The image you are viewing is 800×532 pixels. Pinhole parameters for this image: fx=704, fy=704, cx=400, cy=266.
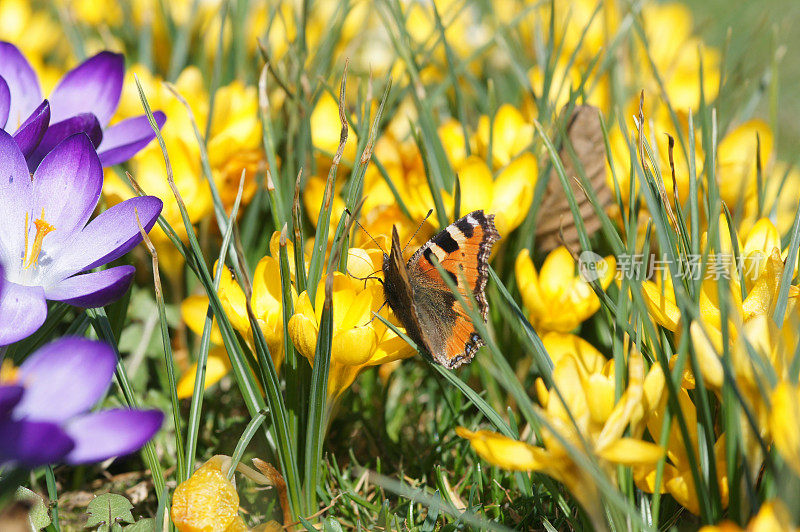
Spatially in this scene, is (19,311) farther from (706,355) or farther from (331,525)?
(706,355)

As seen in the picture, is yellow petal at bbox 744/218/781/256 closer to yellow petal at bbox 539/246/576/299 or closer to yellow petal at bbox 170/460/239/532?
yellow petal at bbox 539/246/576/299

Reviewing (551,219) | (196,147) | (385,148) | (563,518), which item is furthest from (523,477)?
(196,147)

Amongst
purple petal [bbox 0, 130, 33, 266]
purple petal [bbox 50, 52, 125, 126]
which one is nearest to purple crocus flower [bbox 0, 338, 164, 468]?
purple petal [bbox 0, 130, 33, 266]

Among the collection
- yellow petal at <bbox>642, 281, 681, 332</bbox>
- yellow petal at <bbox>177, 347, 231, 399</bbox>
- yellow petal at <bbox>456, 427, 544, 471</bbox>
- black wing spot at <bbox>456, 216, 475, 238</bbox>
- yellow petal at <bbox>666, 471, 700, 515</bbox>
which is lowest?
yellow petal at <bbox>666, 471, 700, 515</bbox>

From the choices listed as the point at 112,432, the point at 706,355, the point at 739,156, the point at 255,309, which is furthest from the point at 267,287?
the point at 739,156

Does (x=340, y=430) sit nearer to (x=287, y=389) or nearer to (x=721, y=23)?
(x=287, y=389)

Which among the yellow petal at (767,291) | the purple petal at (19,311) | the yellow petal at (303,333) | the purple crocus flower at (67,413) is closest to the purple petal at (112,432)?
the purple crocus flower at (67,413)
